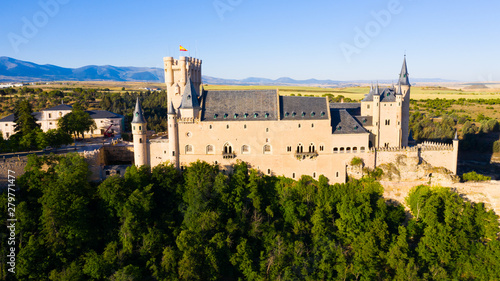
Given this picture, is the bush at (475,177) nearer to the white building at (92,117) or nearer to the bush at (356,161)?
the bush at (356,161)

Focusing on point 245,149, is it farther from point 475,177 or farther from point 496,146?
point 496,146

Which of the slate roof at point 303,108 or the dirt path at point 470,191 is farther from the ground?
the slate roof at point 303,108

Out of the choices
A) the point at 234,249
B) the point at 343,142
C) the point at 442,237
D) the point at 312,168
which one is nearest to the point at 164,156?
the point at 234,249

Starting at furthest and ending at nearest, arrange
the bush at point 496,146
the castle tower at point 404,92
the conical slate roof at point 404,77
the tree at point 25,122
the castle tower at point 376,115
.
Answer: the bush at point 496,146 → the tree at point 25,122 → the conical slate roof at point 404,77 → the castle tower at point 404,92 → the castle tower at point 376,115

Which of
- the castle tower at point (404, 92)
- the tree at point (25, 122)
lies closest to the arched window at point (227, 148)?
the castle tower at point (404, 92)

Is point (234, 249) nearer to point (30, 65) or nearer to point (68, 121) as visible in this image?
point (68, 121)

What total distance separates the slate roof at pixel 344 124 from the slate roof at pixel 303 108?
2.14m

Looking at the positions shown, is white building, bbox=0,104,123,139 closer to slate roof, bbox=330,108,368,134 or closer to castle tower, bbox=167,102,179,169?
castle tower, bbox=167,102,179,169

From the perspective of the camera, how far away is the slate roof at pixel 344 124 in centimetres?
4519

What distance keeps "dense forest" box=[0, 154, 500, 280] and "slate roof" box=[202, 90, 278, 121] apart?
20.6 ft

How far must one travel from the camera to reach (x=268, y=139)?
148 ft

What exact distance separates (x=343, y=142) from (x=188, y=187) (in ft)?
65.4

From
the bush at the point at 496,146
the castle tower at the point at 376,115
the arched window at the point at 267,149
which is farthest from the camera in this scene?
the bush at the point at 496,146

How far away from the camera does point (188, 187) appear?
41.9m
